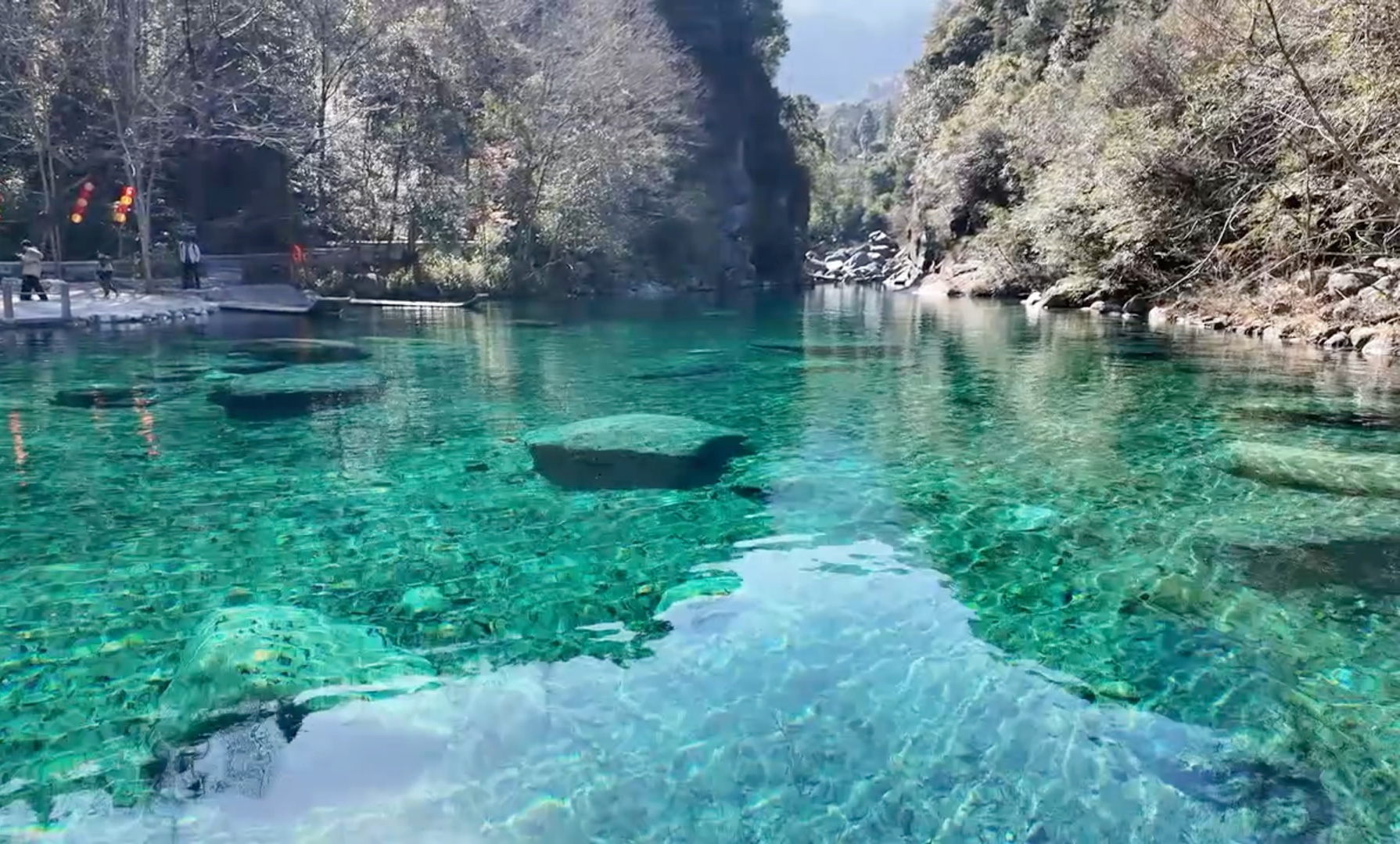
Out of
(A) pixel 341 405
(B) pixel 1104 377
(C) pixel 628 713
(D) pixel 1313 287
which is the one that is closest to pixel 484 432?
(A) pixel 341 405

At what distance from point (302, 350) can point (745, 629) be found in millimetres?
12498

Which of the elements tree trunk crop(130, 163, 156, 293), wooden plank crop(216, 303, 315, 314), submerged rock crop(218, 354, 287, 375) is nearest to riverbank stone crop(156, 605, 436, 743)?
submerged rock crop(218, 354, 287, 375)

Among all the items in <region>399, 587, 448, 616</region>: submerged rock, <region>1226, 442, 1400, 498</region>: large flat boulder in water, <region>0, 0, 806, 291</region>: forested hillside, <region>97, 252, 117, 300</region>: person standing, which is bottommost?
<region>399, 587, 448, 616</region>: submerged rock

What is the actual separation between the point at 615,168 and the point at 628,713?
28.5 metres

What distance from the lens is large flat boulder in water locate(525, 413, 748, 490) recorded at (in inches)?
294

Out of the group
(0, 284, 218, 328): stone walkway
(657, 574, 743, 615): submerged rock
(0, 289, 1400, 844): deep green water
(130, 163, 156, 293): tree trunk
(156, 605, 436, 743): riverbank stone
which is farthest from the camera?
(130, 163, 156, 293): tree trunk

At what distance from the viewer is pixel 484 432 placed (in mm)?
9250

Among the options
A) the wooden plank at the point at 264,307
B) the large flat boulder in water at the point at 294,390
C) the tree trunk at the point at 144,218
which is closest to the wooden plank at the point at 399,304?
the wooden plank at the point at 264,307

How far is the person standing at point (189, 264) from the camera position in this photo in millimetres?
23578

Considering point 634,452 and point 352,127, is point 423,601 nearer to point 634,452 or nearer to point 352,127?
point 634,452

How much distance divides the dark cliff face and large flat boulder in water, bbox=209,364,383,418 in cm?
3256

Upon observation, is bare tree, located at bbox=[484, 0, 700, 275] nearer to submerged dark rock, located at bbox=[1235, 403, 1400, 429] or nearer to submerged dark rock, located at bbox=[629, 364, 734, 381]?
submerged dark rock, located at bbox=[629, 364, 734, 381]

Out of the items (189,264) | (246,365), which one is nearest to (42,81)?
(189,264)

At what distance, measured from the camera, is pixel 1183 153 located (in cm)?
1844
